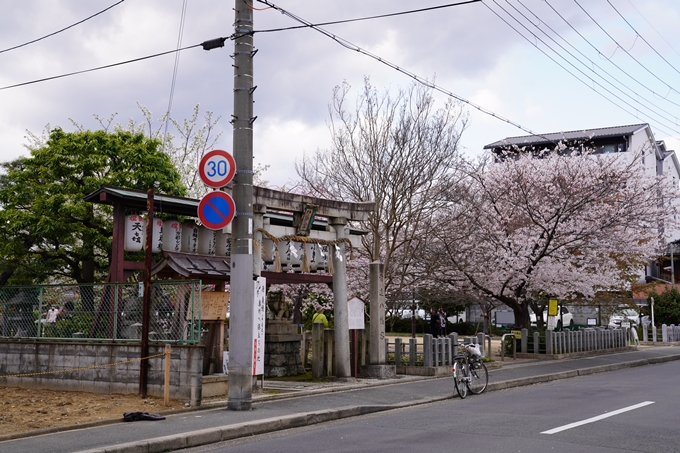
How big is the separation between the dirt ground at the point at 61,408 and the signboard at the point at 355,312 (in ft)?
18.7

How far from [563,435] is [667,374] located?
12414 millimetres

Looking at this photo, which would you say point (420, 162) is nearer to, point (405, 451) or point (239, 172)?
point (239, 172)

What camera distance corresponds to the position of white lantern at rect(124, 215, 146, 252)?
14.7 metres

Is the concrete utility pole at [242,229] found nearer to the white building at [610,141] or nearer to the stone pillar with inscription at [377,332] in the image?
the stone pillar with inscription at [377,332]

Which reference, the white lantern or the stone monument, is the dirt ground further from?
the stone monument

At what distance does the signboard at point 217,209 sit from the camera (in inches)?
456

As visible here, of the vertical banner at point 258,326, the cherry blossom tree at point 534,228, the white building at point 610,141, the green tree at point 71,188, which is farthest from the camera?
the white building at point 610,141

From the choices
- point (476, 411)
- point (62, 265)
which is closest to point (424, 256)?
point (476, 411)

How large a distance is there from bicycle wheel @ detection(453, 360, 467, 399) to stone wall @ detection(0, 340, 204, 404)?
5.33 meters

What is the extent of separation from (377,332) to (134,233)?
6.50 meters

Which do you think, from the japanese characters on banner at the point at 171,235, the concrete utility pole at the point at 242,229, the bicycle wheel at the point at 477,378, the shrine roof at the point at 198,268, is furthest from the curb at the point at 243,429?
the japanese characters on banner at the point at 171,235

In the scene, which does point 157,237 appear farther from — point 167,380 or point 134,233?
point 167,380

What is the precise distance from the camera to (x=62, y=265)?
85.8 ft

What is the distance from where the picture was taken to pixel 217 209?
1164cm
